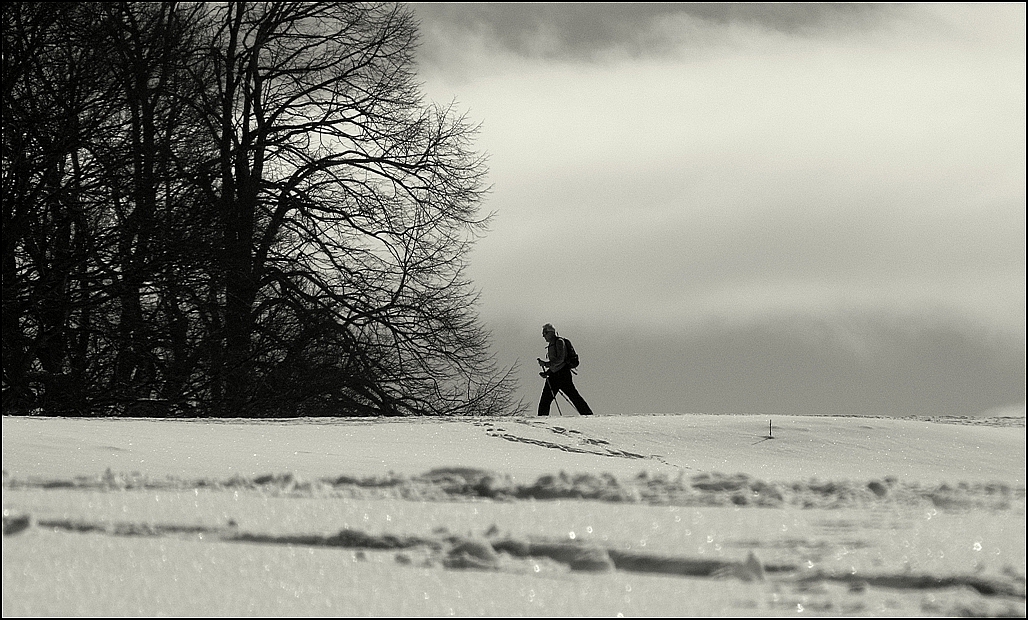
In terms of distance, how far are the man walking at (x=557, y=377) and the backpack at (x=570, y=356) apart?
0.06ft

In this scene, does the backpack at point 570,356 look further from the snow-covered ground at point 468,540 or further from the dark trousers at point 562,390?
the snow-covered ground at point 468,540

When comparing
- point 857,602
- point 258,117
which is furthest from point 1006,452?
point 258,117

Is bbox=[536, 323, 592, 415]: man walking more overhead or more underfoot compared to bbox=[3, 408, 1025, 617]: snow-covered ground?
more overhead

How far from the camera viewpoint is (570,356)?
13172 millimetres

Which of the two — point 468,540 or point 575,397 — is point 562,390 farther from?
point 468,540

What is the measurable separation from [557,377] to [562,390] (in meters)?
0.15

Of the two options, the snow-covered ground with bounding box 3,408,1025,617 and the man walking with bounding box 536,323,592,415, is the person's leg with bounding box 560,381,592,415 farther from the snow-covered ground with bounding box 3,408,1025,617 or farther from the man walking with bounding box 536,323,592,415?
the snow-covered ground with bounding box 3,408,1025,617

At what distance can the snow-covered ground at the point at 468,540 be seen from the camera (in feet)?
8.98

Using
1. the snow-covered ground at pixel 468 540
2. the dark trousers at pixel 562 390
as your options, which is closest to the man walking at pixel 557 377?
the dark trousers at pixel 562 390

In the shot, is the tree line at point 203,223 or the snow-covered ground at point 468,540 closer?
the snow-covered ground at point 468,540

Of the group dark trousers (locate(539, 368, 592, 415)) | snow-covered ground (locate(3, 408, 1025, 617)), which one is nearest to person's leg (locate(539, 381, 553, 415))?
dark trousers (locate(539, 368, 592, 415))

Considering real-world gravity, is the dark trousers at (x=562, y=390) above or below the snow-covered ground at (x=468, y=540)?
above

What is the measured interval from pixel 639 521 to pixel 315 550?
96 cm

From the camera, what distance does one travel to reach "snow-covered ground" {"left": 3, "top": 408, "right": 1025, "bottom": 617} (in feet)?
8.98
